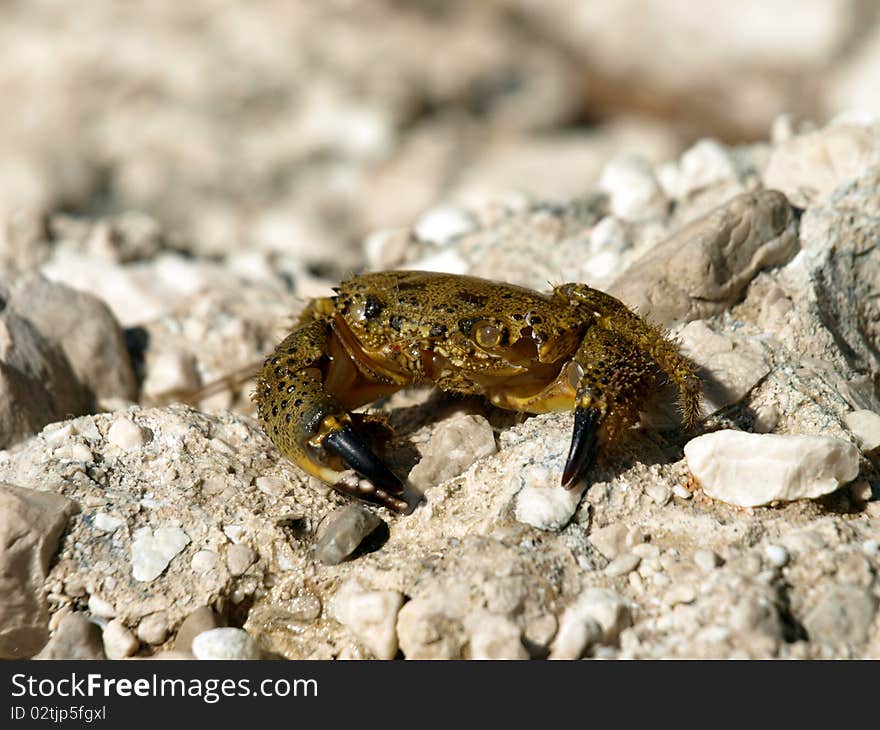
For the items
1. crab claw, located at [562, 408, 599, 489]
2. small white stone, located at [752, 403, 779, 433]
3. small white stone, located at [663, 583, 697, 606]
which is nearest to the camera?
small white stone, located at [663, 583, 697, 606]

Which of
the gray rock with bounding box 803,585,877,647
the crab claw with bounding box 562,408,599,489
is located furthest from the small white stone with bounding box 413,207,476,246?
the gray rock with bounding box 803,585,877,647

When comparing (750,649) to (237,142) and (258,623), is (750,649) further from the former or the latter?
(237,142)

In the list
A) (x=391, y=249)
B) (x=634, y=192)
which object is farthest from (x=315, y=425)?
(x=634, y=192)

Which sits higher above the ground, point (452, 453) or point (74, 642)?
point (452, 453)

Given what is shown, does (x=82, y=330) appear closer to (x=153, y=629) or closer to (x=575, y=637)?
(x=153, y=629)

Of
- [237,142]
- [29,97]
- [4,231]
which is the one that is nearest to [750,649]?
[4,231]

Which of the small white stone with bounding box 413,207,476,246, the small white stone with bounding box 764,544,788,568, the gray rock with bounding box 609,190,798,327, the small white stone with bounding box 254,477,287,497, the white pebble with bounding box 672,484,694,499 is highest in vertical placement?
the small white stone with bounding box 413,207,476,246

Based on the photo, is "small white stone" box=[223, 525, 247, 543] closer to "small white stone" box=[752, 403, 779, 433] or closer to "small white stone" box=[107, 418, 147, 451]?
"small white stone" box=[107, 418, 147, 451]
